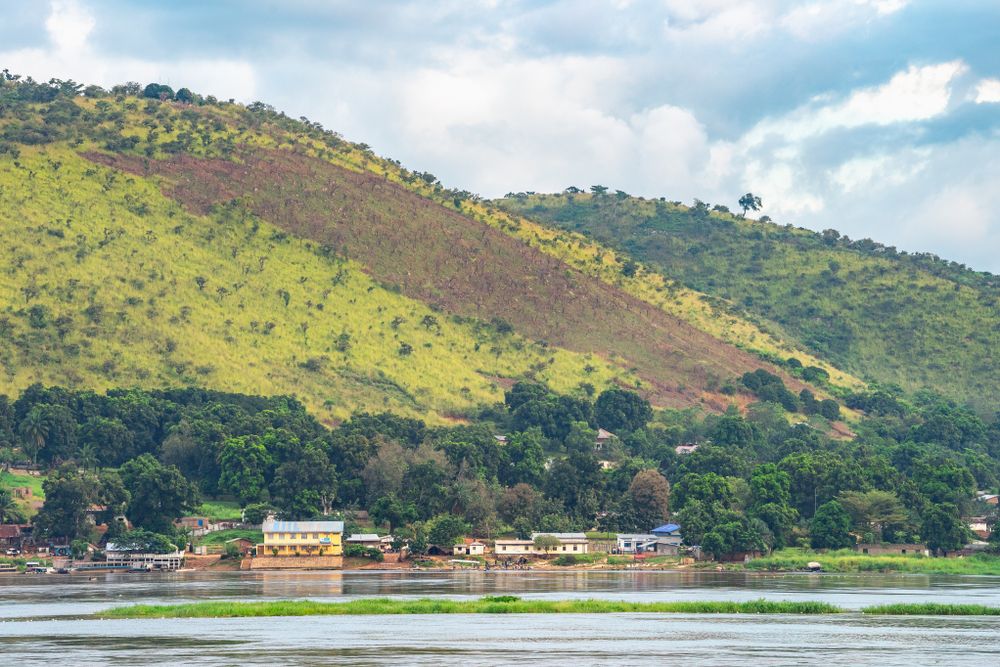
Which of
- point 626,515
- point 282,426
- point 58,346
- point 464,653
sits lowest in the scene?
point 464,653

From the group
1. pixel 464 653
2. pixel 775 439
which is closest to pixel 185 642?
pixel 464 653

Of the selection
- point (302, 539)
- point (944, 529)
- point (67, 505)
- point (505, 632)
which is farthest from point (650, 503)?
point (505, 632)

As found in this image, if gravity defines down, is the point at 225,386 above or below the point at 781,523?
above

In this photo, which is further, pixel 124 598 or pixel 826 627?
pixel 124 598

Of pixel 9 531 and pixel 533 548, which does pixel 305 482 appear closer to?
pixel 533 548

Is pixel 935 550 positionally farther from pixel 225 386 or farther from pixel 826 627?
pixel 225 386

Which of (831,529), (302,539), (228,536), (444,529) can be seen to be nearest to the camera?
(831,529)

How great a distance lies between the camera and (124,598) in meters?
96.2

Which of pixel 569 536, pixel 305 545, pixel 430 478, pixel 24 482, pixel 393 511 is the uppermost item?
pixel 24 482

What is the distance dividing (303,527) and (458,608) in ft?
196

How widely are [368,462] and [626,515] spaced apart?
26.5 metres

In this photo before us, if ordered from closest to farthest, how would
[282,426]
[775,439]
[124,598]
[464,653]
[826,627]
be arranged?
1. [464,653]
2. [826,627]
3. [124,598]
4. [282,426]
5. [775,439]

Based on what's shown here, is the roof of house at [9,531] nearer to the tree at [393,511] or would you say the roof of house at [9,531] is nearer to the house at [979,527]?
the tree at [393,511]

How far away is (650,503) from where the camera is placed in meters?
152
